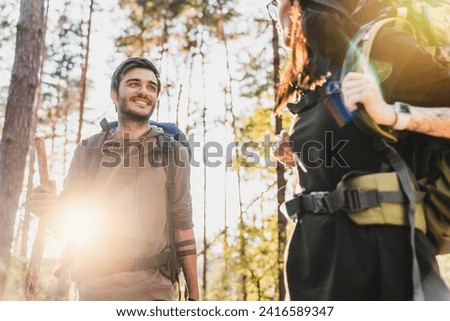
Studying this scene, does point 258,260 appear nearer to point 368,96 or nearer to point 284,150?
point 284,150

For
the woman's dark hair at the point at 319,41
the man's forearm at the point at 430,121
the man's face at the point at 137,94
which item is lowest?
the man's forearm at the point at 430,121

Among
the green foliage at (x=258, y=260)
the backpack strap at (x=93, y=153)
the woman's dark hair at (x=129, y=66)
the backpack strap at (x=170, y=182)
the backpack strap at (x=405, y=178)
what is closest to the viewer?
the backpack strap at (x=405, y=178)

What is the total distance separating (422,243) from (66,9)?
1936 cm

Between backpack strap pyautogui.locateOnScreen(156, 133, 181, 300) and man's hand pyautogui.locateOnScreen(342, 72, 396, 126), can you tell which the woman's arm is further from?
backpack strap pyautogui.locateOnScreen(156, 133, 181, 300)

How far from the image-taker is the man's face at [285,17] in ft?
6.52

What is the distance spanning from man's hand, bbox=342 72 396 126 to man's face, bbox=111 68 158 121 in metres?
2.41

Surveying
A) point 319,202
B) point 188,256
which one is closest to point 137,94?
point 188,256

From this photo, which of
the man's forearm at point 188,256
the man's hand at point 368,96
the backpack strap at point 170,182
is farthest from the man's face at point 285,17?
the man's forearm at point 188,256

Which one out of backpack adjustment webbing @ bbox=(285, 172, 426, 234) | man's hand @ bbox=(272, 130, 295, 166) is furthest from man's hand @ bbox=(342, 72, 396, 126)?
man's hand @ bbox=(272, 130, 295, 166)

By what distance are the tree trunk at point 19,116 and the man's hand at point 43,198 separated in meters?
3.05

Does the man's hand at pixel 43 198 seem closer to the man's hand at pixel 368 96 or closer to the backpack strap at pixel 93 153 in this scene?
the backpack strap at pixel 93 153

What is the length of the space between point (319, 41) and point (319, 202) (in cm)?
59

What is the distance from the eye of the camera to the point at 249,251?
12.3 m

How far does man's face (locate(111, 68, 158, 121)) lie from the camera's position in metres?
3.74
